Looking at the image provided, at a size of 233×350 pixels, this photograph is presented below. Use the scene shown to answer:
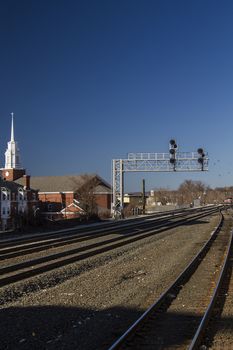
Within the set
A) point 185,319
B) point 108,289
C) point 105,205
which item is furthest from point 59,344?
point 105,205

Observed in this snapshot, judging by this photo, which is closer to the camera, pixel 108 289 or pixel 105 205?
pixel 108 289

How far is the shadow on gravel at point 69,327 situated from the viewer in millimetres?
8086

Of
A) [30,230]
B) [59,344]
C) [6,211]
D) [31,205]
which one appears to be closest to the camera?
[59,344]

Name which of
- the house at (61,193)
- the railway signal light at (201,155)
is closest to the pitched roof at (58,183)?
the house at (61,193)

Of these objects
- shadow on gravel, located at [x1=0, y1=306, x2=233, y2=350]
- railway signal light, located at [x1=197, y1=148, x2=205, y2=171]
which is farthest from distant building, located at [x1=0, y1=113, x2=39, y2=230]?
shadow on gravel, located at [x1=0, y1=306, x2=233, y2=350]

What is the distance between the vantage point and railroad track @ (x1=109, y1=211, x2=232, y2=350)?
26.2ft

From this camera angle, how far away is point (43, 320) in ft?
31.8

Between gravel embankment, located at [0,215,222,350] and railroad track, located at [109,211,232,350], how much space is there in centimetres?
30

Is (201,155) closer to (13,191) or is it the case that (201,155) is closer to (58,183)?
(13,191)

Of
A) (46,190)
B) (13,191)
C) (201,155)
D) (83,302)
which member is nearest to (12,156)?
(46,190)

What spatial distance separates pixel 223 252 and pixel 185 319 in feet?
41.8

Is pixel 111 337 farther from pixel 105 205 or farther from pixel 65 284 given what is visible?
pixel 105 205

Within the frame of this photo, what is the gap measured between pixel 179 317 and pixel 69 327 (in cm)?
207

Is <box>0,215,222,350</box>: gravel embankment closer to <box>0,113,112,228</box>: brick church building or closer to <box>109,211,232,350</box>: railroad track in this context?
<box>109,211,232,350</box>: railroad track
